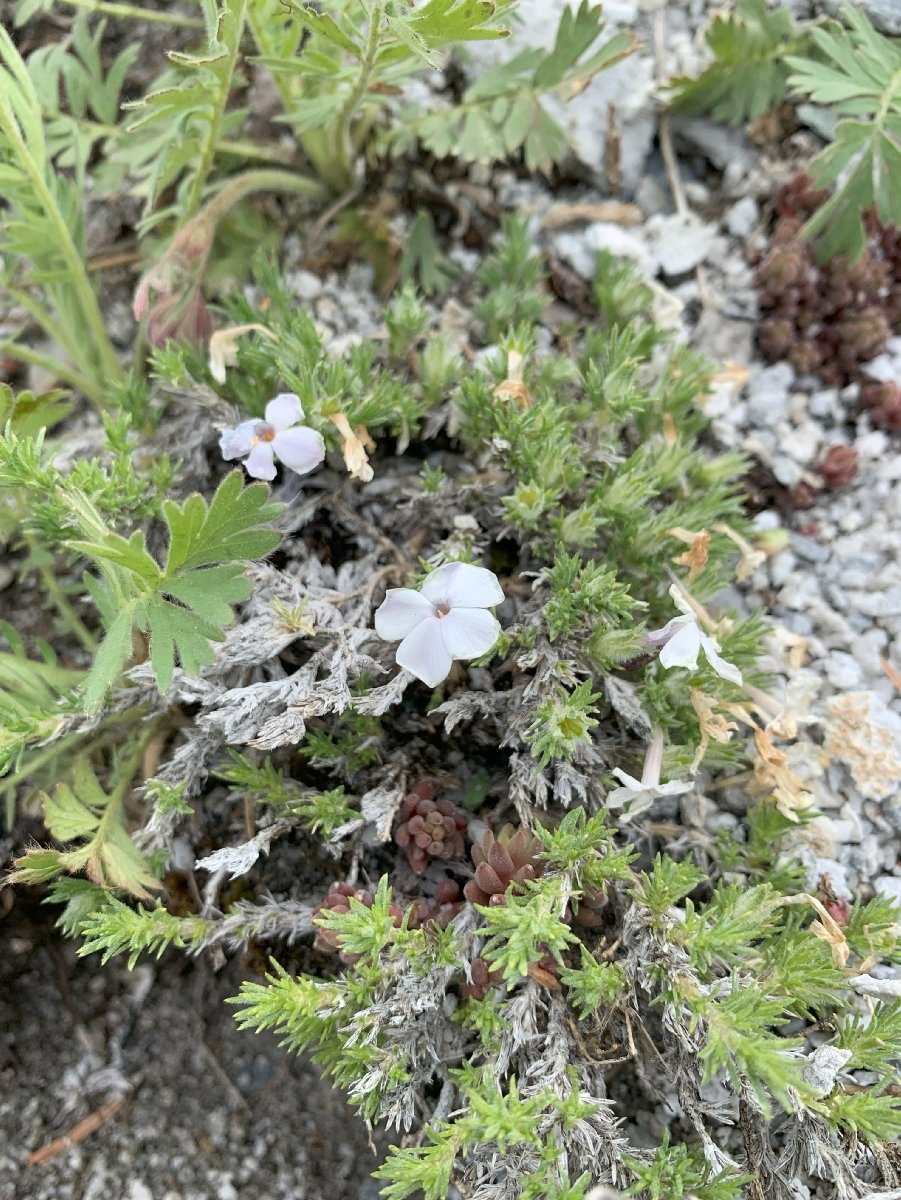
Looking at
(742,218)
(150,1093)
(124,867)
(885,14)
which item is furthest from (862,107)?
(150,1093)

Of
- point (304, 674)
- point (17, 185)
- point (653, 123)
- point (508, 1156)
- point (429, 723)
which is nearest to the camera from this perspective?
point (508, 1156)

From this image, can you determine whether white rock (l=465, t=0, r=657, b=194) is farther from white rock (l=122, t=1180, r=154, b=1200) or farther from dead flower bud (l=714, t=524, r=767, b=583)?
white rock (l=122, t=1180, r=154, b=1200)

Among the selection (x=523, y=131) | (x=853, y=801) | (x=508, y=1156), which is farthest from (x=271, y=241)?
(x=508, y=1156)

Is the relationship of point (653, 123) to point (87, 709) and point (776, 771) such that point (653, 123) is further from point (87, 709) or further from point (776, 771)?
point (87, 709)

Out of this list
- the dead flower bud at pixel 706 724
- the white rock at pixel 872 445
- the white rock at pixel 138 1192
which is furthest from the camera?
the white rock at pixel 872 445

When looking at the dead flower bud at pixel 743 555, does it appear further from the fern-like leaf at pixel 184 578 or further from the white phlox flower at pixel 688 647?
the fern-like leaf at pixel 184 578

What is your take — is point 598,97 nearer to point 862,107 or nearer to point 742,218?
point 742,218

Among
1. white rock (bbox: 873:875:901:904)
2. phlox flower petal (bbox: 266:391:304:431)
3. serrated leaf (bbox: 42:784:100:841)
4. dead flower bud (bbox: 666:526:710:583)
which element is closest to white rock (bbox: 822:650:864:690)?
white rock (bbox: 873:875:901:904)

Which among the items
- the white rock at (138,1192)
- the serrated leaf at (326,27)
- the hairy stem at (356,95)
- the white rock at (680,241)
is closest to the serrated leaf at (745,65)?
the white rock at (680,241)
